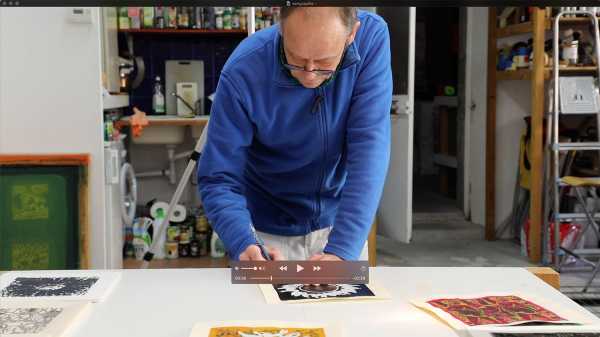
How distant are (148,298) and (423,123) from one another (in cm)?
506

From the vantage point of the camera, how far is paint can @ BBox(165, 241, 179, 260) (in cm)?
379

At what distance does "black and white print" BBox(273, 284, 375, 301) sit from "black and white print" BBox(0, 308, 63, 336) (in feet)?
1.23

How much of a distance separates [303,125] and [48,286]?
60 cm

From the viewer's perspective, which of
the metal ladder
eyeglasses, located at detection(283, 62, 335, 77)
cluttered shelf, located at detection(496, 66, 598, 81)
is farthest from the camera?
cluttered shelf, located at detection(496, 66, 598, 81)

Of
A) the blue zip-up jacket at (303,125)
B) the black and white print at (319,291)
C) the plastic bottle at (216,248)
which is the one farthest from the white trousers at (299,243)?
the plastic bottle at (216,248)

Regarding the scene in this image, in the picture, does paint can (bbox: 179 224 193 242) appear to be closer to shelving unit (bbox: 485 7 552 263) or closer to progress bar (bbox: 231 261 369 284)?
shelving unit (bbox: 485 7 552 263)

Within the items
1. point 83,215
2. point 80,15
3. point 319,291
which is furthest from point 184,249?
point 319,291

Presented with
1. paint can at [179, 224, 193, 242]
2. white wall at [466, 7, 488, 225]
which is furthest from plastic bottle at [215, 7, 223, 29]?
white wall at [466, 7, 488, 225]

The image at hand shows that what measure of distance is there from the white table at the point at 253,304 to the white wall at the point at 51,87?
64.6 inches

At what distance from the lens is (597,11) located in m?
3.74

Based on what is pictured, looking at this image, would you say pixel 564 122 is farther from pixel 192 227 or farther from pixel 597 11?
pixel 192 227

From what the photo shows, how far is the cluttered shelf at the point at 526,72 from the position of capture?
3.77 m

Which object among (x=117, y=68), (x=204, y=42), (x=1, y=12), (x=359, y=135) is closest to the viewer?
(x=359, y=135)

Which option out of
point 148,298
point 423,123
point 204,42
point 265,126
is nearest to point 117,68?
point 204,42
